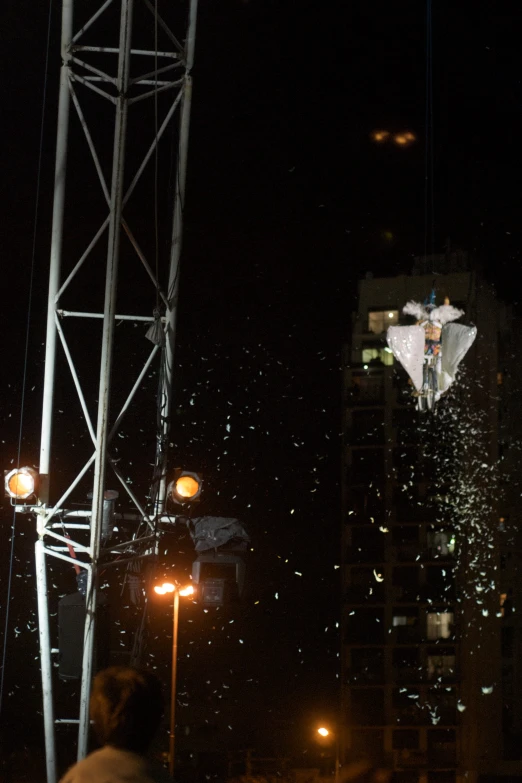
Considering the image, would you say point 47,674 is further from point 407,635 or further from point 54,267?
point 407,635

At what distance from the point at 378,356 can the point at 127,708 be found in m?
39.9

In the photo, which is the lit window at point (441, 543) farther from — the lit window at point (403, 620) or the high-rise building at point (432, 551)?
the lit window at point (403, 620)

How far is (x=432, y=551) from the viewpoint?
38406 millimetres

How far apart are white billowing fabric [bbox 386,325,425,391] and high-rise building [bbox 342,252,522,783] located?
68.1 feet

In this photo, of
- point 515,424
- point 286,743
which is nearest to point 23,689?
point 286,743

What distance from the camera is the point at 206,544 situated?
8109 millimetres

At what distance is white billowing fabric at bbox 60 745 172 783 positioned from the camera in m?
2.10

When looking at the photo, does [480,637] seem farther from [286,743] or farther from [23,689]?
[23,689]

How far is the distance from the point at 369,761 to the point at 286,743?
551 centimetres

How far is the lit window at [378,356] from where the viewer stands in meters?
41.5

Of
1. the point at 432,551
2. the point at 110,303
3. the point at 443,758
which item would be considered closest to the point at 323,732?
the point at 443,758

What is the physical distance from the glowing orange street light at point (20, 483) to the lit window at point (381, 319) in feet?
112

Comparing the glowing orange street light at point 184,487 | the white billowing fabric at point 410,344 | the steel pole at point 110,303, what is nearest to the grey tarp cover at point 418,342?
the white billowing fabric at point 410,344

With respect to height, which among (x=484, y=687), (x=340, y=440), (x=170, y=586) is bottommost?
(x=484, y=687)
